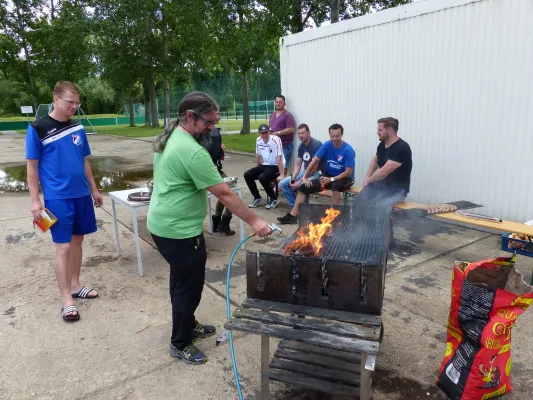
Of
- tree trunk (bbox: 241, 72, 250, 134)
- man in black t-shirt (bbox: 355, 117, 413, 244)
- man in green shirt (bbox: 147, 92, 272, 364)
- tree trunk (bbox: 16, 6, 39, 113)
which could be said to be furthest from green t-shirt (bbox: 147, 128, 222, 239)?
tree trunk (bbox: 16, 6, 39, 113)

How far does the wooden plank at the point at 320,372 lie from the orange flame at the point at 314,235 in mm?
692

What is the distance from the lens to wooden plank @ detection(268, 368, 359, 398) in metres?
2.28

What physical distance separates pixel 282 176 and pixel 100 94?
46.6 m

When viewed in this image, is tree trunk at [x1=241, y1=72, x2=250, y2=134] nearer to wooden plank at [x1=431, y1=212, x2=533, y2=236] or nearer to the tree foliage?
the tree foliage

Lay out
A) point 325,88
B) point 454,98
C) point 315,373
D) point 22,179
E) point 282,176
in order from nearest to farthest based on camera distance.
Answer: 1. point 315,373
2. point 454,98
3. point 282,176
4. point 325,88
5. point 22,179

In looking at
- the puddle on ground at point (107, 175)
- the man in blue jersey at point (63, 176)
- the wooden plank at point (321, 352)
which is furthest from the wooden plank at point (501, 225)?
the puddle on ground at point (107, 175)

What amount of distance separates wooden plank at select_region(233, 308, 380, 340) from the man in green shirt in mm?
478

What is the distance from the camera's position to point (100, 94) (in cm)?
4725

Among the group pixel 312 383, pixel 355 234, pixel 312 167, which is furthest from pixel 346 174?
pixel 312 383

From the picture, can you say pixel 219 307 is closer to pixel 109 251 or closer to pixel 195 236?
pixel 195 236

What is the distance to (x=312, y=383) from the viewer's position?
2.34 meters

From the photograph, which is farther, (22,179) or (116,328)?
(22,179)

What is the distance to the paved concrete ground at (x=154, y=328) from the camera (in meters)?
2.54

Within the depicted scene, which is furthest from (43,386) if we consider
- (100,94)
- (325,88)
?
(100,94)
